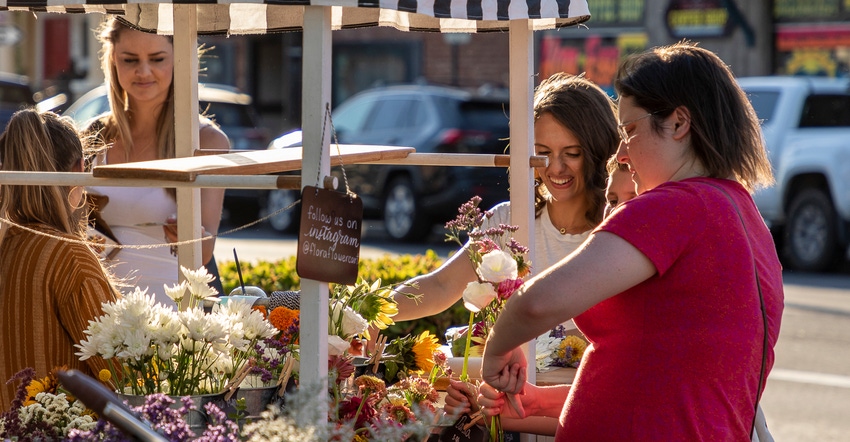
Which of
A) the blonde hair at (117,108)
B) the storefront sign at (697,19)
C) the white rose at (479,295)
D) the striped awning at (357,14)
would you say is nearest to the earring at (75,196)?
the striped awning at (357,14)

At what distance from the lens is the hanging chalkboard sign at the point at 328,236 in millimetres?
2002

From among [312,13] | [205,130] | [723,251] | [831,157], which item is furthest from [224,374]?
[831,157]

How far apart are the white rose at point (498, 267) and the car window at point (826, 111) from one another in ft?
31.2

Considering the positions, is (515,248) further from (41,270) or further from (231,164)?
(41,270)

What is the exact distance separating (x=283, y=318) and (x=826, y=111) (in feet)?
31.6

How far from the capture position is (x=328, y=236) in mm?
2059

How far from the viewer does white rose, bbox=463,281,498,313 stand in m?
2.24

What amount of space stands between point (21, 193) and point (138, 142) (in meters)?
0.99

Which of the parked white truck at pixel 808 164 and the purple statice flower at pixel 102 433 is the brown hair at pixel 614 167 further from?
the parked white truck at pixel 808 164

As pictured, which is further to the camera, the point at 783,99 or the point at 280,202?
the point at 280,202

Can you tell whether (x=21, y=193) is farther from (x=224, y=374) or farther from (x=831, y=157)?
(x=831, y=157)

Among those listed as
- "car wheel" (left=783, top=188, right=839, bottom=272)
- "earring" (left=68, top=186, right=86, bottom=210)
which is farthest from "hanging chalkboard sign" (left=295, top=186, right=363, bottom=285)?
"car wheel" (left=783, top=188, right=839, bottom=272)

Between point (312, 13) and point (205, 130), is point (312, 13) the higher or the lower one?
the higher one

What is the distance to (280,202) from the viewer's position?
44.5ft
